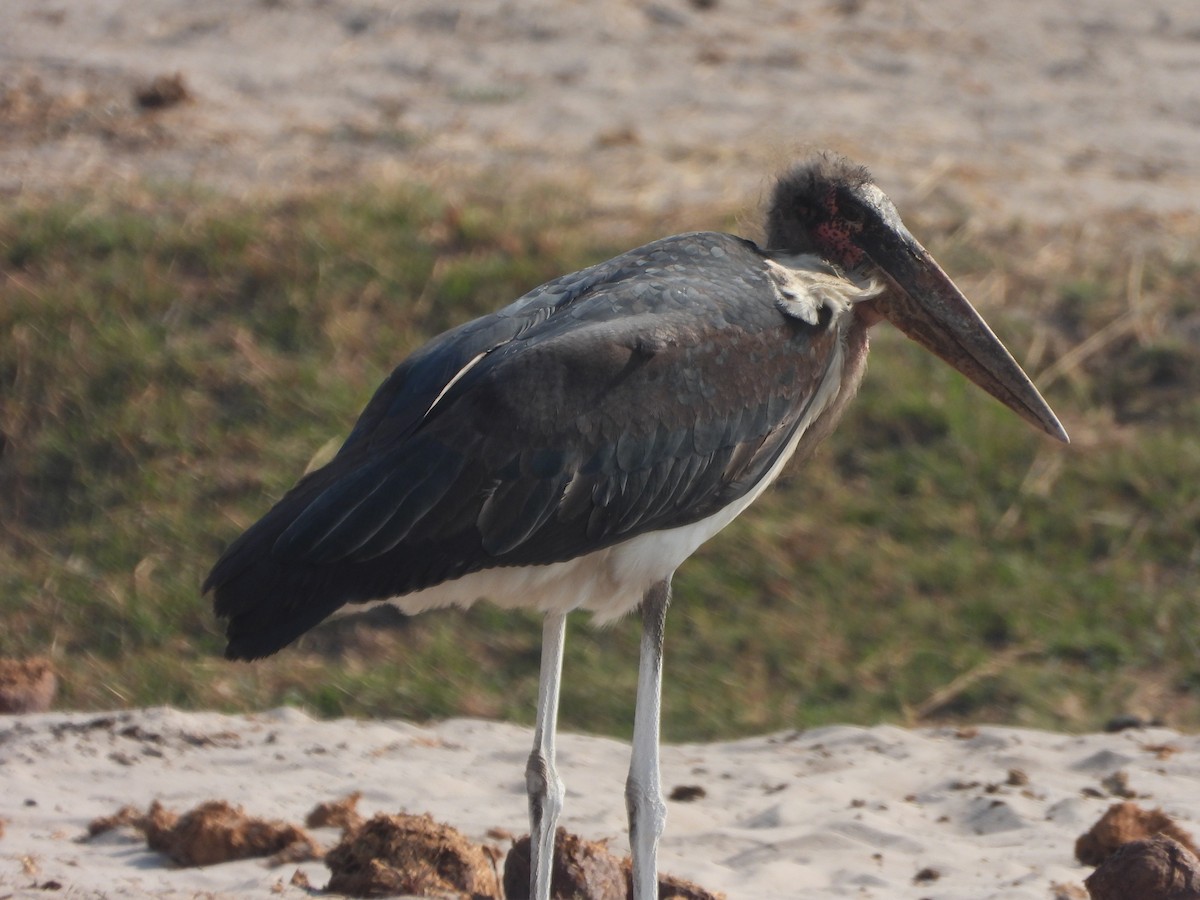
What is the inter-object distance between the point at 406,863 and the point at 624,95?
626cm

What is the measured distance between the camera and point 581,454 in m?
3.62

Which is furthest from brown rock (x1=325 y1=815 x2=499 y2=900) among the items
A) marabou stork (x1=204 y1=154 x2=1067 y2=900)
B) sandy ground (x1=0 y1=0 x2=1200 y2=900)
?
sandy ground (x1=0 y1=0 x2=1200 y2=900)

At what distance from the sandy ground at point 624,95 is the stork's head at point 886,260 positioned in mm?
3969

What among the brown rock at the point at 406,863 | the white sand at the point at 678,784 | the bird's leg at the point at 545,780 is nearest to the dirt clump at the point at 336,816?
the white sand at the point at 678,784

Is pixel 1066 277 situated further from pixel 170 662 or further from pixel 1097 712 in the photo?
pixel 170 662

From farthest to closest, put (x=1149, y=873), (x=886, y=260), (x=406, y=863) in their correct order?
1. (x=886, y=260)
2. (x=406, y=863)
3. (x=1149, y=873)

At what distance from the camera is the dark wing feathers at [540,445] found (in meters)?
3.49

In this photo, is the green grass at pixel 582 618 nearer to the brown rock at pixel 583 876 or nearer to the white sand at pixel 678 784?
the white sand at pixel 678 784

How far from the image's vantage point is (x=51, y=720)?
5.11m

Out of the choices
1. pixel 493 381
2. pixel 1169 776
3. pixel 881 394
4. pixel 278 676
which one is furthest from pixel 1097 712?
pixel 493 381

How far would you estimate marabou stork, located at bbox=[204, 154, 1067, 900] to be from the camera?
11.5 ft

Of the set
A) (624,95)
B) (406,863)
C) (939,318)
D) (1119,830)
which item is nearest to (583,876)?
(406,863)

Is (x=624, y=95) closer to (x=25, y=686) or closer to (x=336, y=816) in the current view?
(x=25, y=686)

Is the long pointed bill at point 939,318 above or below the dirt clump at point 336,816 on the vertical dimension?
above
